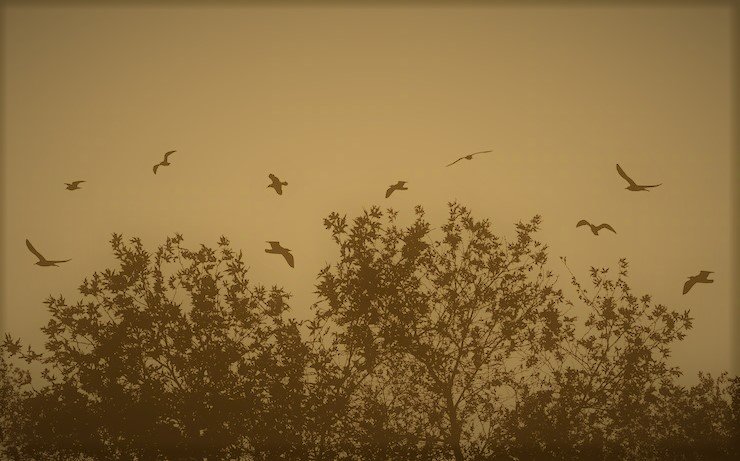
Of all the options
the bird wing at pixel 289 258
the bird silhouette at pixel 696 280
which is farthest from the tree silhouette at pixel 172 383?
the bird silhouette at pixel 696 280

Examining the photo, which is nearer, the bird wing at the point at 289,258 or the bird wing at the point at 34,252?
the bird wing at the point at 34,252

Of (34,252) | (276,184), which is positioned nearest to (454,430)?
(276,184)

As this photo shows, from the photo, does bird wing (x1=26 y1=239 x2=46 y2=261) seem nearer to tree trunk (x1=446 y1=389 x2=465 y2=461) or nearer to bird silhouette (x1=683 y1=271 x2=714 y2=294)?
tree trunk (x1=446 y1=389 x2=465 y2=461)

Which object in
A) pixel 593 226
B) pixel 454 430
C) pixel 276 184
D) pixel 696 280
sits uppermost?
pixel 276 184

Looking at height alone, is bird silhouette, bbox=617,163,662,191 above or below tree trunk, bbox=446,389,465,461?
above

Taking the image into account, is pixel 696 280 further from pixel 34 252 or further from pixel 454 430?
pixel 34 252

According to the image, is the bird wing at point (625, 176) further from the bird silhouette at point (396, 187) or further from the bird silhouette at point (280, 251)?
the bird silhouette at point (280, 251)

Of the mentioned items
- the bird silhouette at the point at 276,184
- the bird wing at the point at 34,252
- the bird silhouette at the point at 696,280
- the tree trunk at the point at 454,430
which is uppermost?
the bird silhouette at the point at 276,184

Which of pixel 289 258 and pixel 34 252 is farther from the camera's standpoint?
pixel 289 258

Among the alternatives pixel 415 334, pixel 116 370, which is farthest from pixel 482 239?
pixel 116 370

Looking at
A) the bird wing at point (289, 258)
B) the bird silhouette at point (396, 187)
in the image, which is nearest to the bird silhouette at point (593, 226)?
the bird silhouette at point (396, 187)

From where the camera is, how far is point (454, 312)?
2062cm

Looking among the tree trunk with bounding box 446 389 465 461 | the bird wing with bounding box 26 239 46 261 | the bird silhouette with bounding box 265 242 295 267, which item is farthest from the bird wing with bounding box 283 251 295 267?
the bird wing with bounding box 26 239 46 261

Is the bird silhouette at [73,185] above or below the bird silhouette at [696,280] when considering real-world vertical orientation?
above
